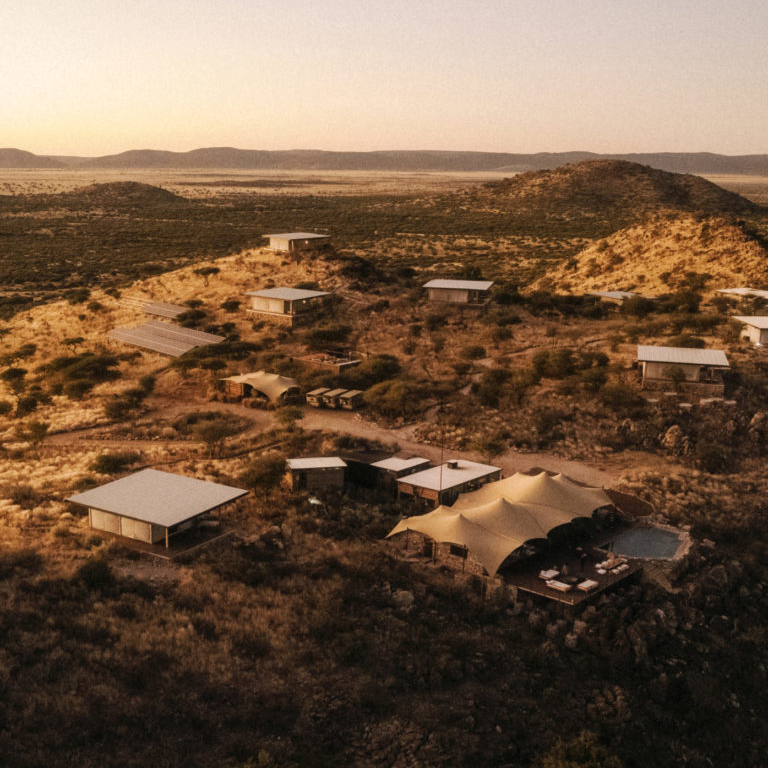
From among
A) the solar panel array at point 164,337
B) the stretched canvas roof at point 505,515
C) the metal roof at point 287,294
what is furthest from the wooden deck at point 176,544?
the metal roof at point 287,294

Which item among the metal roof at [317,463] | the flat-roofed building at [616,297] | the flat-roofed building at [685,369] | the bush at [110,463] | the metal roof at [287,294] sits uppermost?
the metal roof at [287,294]

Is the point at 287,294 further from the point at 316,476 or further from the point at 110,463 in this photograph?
the point at 316,476

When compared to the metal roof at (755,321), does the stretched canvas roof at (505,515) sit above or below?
below

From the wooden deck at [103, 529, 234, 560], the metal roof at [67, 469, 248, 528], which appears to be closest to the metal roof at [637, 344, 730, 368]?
the metal roof at [67, 469, 248, 528]

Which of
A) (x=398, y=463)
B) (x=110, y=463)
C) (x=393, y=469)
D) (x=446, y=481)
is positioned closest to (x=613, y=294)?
(x=398, y=463)

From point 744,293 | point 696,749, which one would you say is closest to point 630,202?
point 744,293

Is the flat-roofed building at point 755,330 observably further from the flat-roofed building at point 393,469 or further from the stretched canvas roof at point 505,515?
the flat-roofed building at point 393,469
